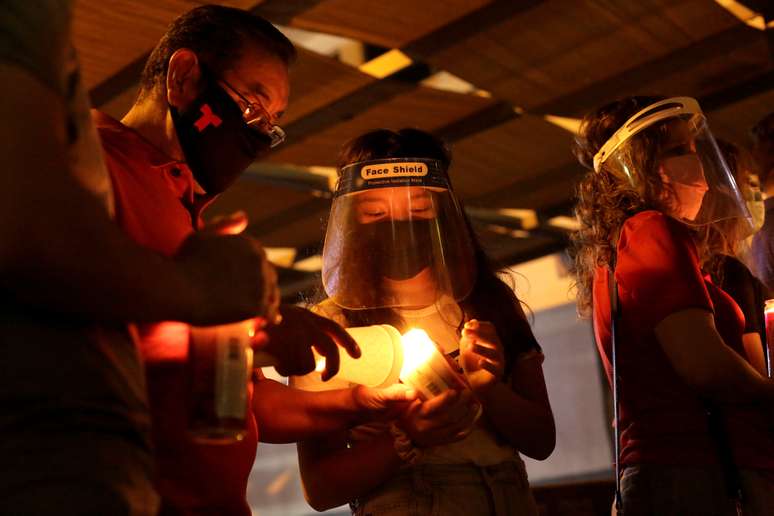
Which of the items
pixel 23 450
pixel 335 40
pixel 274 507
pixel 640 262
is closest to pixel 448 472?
pixel 640 262

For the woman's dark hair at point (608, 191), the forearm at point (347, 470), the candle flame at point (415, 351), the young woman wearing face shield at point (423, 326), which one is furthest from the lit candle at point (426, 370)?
the woman's dark hair at point (608, 191)

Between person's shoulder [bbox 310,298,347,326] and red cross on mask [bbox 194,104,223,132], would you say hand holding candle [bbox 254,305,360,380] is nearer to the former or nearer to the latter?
red cross on mask [bbox 194,104,223,132]

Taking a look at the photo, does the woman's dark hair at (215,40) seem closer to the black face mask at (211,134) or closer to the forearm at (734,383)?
the black face mask at (211,134)

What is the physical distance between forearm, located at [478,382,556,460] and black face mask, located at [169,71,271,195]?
67cm

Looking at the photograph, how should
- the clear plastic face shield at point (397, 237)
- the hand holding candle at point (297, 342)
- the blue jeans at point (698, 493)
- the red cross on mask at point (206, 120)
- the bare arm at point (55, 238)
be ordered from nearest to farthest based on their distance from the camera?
the bare arm at point (55, 238) → the hand holding candle at point (297, 342) → the red cross on mask at point (206, 120) → the blue jeans at point (698, 493) → the clear plastic face shield at point (397, 237)

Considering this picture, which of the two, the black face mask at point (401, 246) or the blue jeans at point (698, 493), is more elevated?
the black face mask at point (401, 246)

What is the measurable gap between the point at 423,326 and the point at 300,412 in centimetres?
38

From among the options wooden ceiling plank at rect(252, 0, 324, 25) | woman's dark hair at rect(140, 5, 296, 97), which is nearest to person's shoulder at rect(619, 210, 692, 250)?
woman's dark hair at rect(140, 5, 296, 97)

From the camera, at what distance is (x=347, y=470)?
5.76 ft

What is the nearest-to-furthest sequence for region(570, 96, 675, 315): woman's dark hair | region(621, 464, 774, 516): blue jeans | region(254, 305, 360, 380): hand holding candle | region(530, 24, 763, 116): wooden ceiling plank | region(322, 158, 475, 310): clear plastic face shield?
region(254, 305, 360, 380): hand holding candle
region(621, 464, 774, 516): blue jeans
region(322, 158, 475, 310): clear plastic face shield
region(570, 96, 675, 315): woman's dark hair
region(530, 24, 763, 116): wooden ceiling plank

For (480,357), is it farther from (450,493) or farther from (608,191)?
(608,191)

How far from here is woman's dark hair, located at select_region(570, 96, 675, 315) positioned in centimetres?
204

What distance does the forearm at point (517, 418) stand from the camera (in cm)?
177

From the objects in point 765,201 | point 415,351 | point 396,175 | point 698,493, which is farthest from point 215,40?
point 765,201
